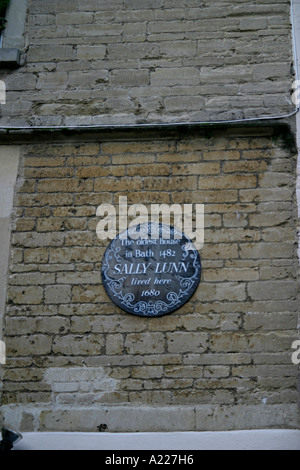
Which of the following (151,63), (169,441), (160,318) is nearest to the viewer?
(169,441)

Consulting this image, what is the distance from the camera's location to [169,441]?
3.50 meters

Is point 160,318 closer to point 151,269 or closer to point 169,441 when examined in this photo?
point 151,269

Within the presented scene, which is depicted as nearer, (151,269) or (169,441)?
(169,441)

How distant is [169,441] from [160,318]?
802mm

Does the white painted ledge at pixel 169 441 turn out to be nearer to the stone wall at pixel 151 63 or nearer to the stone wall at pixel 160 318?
the stone wall at pixel 160 318

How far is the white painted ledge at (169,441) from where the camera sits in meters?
3.46

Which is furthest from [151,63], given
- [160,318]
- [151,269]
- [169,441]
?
[169,441]

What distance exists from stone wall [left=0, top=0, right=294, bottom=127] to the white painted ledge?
232cm

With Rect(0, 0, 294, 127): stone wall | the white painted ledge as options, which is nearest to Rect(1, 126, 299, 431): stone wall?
the white painted ledge

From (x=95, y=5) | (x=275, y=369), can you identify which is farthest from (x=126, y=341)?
(x=95, y=5)

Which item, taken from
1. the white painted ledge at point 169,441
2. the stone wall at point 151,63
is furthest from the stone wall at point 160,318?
the stone wall at point 151,63

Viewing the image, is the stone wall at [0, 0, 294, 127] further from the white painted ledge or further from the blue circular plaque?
the white painted ledge

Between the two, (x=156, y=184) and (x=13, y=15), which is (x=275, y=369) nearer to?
(x=156, y=184)

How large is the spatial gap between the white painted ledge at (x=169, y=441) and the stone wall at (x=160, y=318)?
0.06 m
